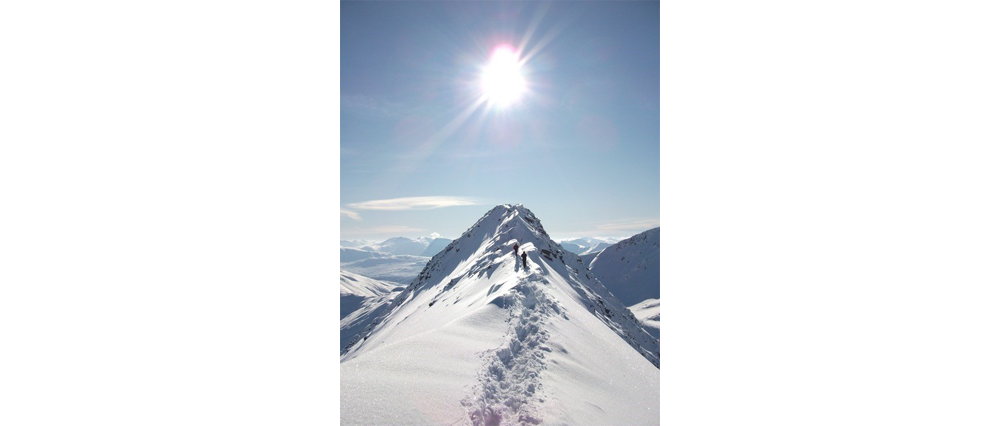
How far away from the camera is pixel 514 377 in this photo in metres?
6.12

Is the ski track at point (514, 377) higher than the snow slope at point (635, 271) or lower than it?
higher

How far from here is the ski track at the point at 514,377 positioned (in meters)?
5.21

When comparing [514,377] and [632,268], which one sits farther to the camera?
[632,268]

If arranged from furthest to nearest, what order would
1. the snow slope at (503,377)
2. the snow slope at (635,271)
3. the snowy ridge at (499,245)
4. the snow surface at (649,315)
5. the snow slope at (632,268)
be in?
the snow slope at (632,268)
the snow slope at (635,271)
the snow surface at (649,315)
the snowy ridge at (499,245)
the snow slope at (503,377)

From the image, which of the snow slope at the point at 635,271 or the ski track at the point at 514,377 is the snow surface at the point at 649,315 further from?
the ski track at the point at 514,377

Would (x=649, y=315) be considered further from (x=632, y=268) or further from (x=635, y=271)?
(x=632, y=268)

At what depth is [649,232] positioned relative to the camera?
4200 inches

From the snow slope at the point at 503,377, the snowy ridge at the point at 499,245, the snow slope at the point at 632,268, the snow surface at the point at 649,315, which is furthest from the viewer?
the snow slope at the point at 632,268

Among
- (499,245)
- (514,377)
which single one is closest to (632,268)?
(499,245)

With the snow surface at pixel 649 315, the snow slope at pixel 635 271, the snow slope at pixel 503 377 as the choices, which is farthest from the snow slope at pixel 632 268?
the snow slope at pixel 503 377

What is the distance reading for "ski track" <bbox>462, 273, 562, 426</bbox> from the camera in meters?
5.21

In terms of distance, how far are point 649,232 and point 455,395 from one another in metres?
111

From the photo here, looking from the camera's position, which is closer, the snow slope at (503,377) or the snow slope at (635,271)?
the snow slope at (503,377)

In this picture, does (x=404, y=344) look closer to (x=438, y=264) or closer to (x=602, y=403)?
(x=602, y=403)
